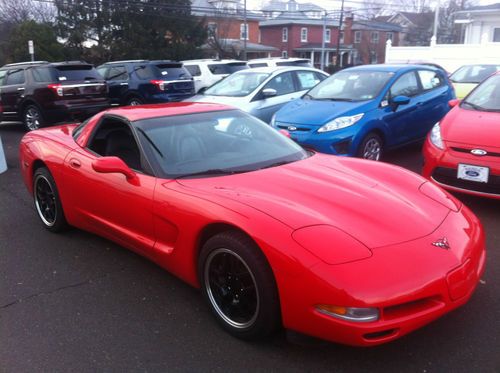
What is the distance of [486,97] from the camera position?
5.68 m

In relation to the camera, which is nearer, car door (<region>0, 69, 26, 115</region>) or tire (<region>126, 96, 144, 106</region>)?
car door (<region>0, 69, 26, 115</region>)

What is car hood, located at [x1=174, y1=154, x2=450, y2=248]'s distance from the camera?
2.61m

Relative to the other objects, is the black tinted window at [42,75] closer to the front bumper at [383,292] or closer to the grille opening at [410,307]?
the front bumper at [383,292]

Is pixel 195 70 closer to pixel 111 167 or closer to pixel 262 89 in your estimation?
pixel 262 89

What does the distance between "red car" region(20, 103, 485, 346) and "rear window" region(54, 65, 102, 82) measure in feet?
24.5

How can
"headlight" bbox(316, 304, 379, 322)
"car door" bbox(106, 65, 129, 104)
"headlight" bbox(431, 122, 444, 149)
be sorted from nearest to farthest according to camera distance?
"headlight" bbox(316, 304, 379, 322), "headlight" bbox(431, 122, 444, 149), "car door" bbox(106, 65, 129, 104)

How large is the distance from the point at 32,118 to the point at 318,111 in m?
7.63

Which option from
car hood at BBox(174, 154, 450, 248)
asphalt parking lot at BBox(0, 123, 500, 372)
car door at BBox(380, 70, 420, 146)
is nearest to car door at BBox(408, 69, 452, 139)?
car door at BBox(380, 70, 420, 146)

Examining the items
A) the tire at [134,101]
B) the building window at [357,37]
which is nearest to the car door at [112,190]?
the tire at [134,101]

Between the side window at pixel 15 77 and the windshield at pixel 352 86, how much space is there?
751 cm

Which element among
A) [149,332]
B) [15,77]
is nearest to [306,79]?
[15,77]

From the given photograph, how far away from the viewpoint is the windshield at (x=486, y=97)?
5473mm

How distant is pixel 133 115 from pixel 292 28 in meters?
55.0

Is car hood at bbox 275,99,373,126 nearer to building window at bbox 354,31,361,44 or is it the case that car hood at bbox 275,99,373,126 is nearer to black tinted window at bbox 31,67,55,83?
black tinted window at bbox 31,67,55,83
